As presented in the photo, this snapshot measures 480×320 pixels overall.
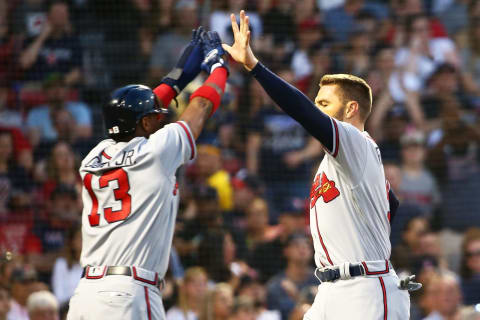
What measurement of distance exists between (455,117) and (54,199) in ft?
15.5

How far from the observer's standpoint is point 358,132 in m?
3.92

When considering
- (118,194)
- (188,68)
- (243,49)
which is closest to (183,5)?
(188,68)

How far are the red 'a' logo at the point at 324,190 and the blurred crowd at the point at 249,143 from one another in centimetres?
236

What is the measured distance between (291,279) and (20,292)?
248 cm

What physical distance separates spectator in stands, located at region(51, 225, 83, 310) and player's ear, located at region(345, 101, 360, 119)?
3531mm

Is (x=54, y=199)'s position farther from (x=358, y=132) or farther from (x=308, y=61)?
(x=358, y=132)

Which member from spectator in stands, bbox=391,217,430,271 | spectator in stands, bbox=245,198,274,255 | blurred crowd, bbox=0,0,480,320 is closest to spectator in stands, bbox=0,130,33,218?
blurred crowd, bbox=0,0,480,320

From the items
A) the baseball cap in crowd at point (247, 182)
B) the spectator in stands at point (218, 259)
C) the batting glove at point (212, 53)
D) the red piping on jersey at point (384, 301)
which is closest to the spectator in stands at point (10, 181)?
the spectator in stands at point (218, 259)

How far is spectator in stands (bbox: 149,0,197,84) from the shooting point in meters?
9.20

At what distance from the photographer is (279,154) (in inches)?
355

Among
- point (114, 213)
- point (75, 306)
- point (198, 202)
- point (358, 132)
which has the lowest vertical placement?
point (198, 202)

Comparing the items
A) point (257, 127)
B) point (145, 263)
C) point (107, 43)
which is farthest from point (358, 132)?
point (107, 43)

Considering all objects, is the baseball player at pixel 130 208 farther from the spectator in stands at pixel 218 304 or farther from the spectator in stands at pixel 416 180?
the spectator in stands at pixel 416 180

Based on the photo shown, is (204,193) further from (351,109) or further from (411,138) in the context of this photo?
(351,109)
